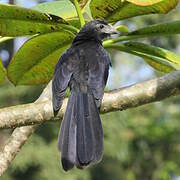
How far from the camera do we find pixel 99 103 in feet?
9.09

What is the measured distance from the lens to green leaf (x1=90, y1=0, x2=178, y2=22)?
2.97 meters

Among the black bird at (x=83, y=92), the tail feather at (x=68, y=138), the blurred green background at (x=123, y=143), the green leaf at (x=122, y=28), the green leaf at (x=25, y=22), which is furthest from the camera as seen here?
the blurred green background at (x=123, y=143)

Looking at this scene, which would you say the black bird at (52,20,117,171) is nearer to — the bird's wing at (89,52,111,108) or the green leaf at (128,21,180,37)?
the bird's wing at (89,52,111,108)

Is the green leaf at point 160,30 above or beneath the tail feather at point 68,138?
above

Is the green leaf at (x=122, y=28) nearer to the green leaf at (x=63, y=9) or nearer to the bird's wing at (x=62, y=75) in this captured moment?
the green leaf at (x=63, y=9)

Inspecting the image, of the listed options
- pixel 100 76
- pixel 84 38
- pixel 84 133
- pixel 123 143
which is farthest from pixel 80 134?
pixel 123 143

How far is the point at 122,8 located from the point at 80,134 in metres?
0.73

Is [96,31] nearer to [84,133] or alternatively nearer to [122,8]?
[122,8]

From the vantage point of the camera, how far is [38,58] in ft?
10.6

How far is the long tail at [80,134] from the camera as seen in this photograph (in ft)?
8.02

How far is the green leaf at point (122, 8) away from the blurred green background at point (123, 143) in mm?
8119

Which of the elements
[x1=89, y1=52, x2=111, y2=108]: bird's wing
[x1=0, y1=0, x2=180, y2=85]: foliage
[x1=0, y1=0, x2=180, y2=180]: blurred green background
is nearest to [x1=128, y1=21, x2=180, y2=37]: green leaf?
[x1=0, y1=0, x2=180, y2=85]: foliage

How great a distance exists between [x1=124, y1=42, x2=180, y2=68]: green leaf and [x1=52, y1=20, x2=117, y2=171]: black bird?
220 mm

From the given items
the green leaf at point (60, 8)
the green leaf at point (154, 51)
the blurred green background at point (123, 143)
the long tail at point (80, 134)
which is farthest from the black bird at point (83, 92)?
the blurred green background at point (123, 143)
